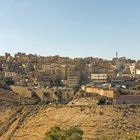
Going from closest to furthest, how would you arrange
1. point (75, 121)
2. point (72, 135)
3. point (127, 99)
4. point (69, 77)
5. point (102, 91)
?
point (72, 135) → point (75, 121) → point (127, 99) → point (102, 91) → point (69, 77)

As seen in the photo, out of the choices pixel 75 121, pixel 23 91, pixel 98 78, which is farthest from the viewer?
pixel 98 78

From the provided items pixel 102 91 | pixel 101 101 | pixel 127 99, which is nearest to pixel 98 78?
pixel 102 91

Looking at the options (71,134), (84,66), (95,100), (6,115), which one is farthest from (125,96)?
(84,66)

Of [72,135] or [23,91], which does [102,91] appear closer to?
[23,91]

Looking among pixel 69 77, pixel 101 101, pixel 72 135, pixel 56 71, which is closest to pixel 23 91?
pixel 101 101

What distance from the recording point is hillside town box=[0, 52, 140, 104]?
6800cm

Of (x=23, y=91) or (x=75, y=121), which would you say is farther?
(x=23, y=91)

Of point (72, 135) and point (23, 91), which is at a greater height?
point (23, 91)

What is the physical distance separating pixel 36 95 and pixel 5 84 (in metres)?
10.7

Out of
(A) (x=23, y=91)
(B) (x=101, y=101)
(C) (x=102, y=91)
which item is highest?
(C) (x=102, y=91)

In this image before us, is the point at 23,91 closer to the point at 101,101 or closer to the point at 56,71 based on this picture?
the point at 101,101

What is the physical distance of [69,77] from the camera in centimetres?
10606

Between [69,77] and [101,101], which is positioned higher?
[69,77]

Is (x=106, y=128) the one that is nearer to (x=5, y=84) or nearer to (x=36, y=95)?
(x=36, y=95)
